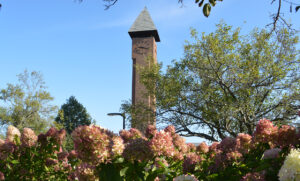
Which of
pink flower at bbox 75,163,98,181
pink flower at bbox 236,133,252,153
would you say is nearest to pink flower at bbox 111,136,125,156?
pink flower at bbox 75,163,98,181

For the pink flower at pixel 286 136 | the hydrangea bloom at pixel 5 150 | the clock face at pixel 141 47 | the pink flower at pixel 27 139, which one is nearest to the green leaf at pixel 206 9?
the pink flower at pixel 286 136

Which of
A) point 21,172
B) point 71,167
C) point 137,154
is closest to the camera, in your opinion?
point 137,154

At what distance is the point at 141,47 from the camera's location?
28.6 meters

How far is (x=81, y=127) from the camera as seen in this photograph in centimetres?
210

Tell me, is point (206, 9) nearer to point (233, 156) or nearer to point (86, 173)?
point (233, 156)

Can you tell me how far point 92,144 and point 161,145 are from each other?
56 cm

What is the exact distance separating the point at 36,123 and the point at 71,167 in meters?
27.7

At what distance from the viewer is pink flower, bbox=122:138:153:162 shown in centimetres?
208

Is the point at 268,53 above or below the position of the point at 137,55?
below

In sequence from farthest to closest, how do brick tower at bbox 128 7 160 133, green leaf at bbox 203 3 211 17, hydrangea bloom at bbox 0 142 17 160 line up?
brick tower at bbox 128 7 160 133
hydrangea bloom at bbox 0 142 17 160
green leaf at bbox 203 3 211 17

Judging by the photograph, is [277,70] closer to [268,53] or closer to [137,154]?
[268,53]

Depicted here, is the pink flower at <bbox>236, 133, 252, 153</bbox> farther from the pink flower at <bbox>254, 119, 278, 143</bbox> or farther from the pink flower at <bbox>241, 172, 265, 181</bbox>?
the pink flower at <bbox>241, 172, 265, 181</bbox>

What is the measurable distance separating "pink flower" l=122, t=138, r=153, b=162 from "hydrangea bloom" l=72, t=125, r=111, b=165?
14 centimetres

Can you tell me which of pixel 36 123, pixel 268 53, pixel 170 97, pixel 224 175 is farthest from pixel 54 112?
pixel 224 175
